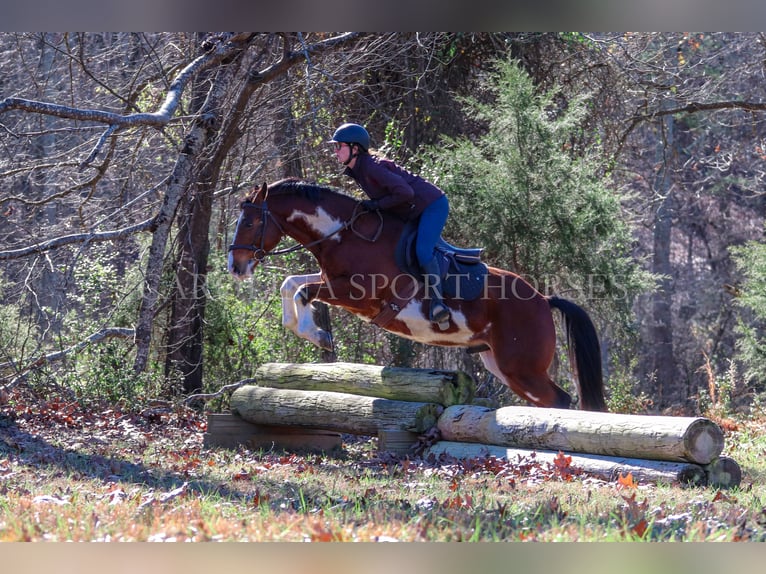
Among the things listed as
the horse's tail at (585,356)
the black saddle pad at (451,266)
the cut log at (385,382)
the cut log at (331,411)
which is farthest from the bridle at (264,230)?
the horse's tail at (585,356)

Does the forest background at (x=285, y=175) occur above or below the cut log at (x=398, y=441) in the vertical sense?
above

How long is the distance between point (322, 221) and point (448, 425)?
2.39 m

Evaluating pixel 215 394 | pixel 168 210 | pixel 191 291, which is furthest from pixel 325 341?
pixel 191 291

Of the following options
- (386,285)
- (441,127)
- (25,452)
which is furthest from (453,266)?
(441,127)

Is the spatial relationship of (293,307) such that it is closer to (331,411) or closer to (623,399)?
(331,411)

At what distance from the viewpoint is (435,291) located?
28.0 feet

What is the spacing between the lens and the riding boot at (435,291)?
332 inches

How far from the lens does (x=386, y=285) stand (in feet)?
27.9

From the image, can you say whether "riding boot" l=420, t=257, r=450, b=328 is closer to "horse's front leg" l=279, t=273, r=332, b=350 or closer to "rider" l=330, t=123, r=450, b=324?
"rider" l=330, t=123, r=450, b=324

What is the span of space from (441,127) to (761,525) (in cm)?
1083

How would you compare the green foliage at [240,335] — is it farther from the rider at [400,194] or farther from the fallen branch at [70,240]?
the rider at [400,194]

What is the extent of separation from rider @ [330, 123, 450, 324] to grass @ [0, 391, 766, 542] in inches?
74.2

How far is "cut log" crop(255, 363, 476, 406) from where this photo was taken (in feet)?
26.3
